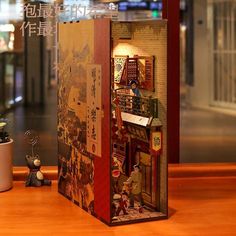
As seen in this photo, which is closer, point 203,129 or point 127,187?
point 127,187

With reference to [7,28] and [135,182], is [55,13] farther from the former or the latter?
[135,182]

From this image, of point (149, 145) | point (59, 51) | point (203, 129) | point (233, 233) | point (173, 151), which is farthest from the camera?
point (203, 129)

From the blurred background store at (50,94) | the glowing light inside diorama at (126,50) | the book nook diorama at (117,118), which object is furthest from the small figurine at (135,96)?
the blurred background store at (50,94)

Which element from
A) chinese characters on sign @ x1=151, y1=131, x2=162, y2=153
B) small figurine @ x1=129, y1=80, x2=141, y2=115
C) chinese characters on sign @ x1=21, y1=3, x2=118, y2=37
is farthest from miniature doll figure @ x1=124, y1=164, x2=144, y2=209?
chinese characters on sign @ x1=21, y1=3, x2=118, y2=37

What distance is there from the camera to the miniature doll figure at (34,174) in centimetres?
397

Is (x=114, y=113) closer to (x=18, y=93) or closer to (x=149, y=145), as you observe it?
(x=149, y=145)

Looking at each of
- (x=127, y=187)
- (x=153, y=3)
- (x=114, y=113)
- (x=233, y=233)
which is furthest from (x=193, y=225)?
(x=153, y=3)

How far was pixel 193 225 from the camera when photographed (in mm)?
3172

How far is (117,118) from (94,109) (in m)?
0.17

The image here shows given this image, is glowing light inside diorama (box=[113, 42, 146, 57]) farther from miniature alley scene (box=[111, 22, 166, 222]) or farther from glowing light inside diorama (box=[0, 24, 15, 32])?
glowing light inside diorama (box=[0, 24, 15, 32])

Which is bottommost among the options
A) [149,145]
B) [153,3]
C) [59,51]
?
[149,145]

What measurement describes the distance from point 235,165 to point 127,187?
4.18ft

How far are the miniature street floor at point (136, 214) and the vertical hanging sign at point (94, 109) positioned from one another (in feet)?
1.25

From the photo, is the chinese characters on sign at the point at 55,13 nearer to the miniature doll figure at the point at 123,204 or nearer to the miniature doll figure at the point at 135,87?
the miniature doll figure at the point at 135,87
